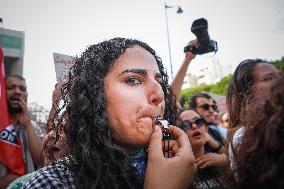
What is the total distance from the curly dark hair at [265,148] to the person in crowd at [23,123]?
314 cm

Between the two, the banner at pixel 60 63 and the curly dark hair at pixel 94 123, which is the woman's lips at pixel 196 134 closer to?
the banner at pixel 60 63

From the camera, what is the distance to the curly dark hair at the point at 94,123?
1.39 metres

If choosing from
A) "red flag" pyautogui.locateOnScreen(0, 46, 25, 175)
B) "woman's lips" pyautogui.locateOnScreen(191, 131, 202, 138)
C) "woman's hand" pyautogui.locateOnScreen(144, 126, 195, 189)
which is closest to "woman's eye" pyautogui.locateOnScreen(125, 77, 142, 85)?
"woman's hand" pyautogui.locateOnScreen(144, 126, 195, 189)

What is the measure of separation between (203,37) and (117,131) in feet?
7.61

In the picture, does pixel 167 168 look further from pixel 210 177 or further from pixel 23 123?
pixel 23 123

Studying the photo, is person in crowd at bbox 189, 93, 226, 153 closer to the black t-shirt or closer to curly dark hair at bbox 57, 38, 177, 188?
the black t-shirt

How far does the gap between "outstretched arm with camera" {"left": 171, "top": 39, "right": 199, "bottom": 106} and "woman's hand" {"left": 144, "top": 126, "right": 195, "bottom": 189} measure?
221cm

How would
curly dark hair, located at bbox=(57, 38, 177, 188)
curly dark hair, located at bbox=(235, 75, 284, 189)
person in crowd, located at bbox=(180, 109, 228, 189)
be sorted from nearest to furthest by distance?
1. curly dark hair, located at bbox=(235, 75, 284, 189)
2. curly dark hair, located at bbox=(57, 38, 177, 188)
3. person in crowd, located at bbox=(180, 109, 228, 189)

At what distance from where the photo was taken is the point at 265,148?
0.89 meters

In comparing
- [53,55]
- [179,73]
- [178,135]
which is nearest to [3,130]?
[53,55]

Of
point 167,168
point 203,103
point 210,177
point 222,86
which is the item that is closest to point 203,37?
point 210,177

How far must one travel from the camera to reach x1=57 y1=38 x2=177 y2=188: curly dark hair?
1388 millimetres

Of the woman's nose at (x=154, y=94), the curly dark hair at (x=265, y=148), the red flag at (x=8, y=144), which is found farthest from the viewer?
the red flag at (x=8, y=144)

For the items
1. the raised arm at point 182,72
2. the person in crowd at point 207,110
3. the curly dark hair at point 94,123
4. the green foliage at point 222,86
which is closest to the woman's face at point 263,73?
the raised arm at point 182,72
